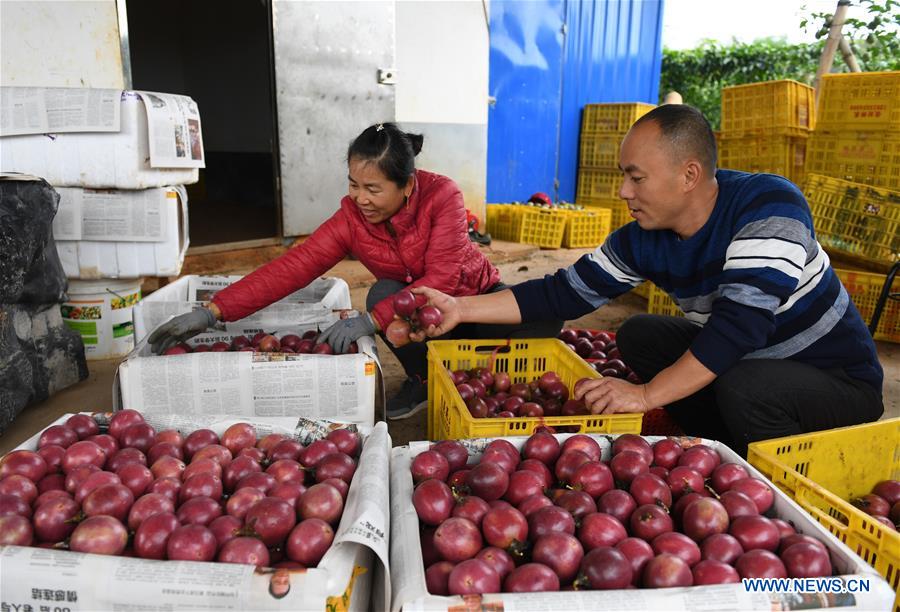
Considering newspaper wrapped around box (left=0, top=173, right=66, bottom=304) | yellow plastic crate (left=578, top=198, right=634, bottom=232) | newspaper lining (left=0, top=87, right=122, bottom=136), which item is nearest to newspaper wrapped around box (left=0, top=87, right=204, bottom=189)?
newspaper lining (left=0, top=87, right=122, bottom=136)

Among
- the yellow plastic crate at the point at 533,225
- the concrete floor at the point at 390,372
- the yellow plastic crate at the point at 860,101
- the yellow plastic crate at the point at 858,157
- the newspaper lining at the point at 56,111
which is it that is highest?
the yellow plastic crate at the point at 860,101

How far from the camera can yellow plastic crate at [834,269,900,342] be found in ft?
14.9

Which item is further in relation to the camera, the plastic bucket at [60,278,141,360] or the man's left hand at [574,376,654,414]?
the plastic bucket at [60,278,141,360]

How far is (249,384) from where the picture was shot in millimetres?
2270

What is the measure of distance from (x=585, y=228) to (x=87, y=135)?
19.1ft

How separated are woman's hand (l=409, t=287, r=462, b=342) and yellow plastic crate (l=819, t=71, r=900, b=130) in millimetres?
4242

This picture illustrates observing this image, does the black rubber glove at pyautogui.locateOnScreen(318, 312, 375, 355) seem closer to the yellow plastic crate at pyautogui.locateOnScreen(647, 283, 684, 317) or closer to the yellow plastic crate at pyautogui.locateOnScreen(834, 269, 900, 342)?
the yellow plastic crate at pyautogui.locateOnScreen(647, 283, 684, 317)

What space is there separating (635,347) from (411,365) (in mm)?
1131

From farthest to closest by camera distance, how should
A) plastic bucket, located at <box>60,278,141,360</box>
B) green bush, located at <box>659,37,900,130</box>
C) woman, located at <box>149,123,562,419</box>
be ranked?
green bush, located at <box>659,37,900,130</box> < plastic bucket, located at <box>60,278,141,360</box> < woman, located at <box>149,123,562,419</box>

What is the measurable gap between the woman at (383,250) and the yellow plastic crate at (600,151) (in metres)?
6.19

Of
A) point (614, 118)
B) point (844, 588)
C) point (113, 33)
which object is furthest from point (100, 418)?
point (614, 118)

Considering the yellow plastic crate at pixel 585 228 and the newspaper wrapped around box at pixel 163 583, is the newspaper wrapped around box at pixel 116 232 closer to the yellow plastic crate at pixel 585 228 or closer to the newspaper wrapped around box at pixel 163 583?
the newspaper wrapped around box at pixel 163 583

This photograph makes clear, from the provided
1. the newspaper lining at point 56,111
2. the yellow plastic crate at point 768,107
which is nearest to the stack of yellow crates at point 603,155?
the yellow plastic crate at point 768,107

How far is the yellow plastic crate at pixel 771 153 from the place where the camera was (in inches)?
249
